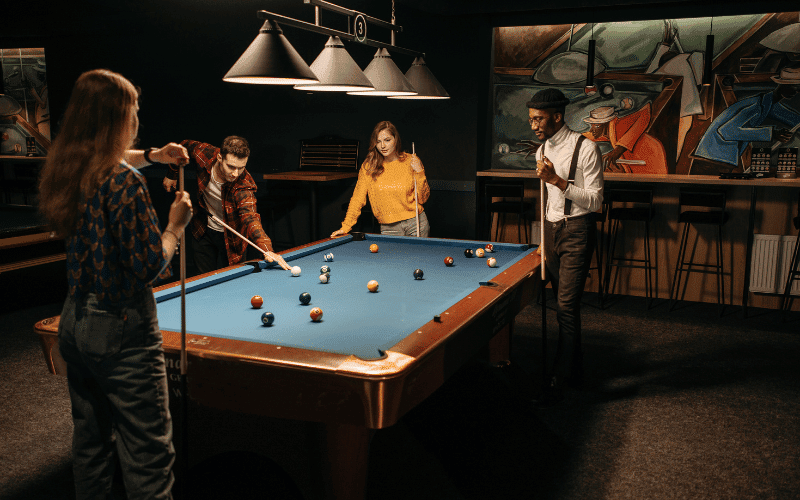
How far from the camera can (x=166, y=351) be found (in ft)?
6.24

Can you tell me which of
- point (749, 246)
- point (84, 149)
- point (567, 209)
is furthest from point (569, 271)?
point (749, 246)

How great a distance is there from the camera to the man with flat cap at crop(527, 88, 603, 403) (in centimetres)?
330

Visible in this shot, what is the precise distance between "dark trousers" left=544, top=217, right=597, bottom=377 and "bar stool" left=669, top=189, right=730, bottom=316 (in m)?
2.15

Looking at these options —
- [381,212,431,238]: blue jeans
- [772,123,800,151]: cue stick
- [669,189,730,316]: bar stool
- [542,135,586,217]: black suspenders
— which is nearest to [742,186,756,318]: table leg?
[669,189,730,316]: bar stool

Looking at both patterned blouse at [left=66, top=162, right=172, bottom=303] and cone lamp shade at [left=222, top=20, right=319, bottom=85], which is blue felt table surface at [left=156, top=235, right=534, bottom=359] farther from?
cone lamp shade at [left=222, top=20, right=319, bottom=85]

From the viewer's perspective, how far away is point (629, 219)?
543 cm

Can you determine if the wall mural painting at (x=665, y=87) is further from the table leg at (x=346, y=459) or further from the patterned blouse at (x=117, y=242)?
the patterned blouse at (x=117, y=242)

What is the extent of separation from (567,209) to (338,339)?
1.78 meters

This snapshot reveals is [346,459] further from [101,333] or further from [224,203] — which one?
[224,203]

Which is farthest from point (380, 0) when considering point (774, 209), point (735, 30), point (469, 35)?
point (774, 209)

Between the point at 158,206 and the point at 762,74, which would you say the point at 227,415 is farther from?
the point at 158,206

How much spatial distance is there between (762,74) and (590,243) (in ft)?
10.6

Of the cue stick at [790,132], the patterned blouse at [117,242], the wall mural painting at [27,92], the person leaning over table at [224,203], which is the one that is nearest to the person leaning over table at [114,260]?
the patterned blouse at [117,242]

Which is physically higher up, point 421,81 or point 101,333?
point 421,81
